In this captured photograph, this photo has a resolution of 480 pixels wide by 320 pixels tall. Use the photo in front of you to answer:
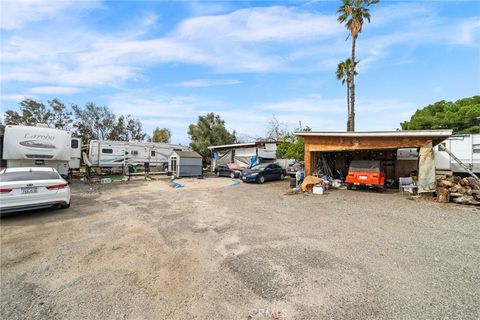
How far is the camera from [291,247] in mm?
4148

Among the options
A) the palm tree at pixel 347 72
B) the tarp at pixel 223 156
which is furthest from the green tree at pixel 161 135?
the palm tree at pixel 347 72

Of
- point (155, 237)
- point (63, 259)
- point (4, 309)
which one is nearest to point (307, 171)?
point (155, 237)

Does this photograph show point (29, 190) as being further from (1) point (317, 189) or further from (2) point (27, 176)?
(1) point (317, 189)

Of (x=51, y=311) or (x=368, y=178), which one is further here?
(x=368, y=178)

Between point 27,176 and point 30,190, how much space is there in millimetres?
585

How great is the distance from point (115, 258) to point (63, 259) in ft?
3.04

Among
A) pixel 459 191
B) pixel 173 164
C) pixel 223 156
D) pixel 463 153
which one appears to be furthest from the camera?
pixel 223 156

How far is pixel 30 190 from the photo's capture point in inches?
226

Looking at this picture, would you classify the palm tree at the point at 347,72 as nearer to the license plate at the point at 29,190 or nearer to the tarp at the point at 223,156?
the tarp at the point at 223,156

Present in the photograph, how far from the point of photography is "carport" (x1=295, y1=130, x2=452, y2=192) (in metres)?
8.91

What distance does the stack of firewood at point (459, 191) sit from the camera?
308 inches

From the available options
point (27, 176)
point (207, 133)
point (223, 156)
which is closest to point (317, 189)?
point (27, 176)

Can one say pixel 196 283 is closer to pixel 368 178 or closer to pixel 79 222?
pixel 79 222

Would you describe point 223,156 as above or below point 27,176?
above
